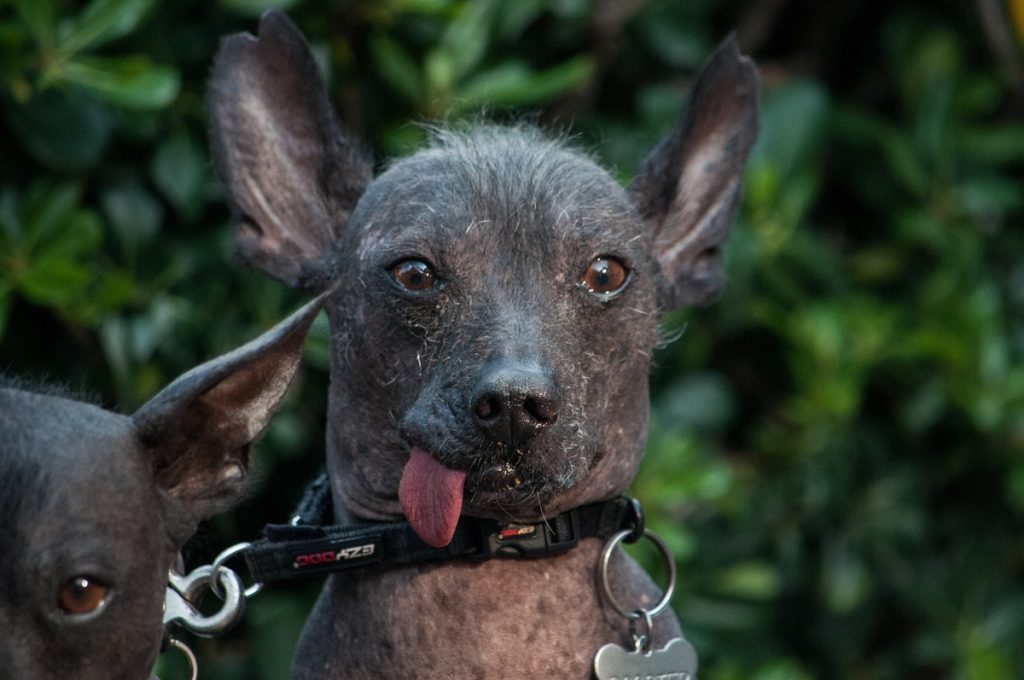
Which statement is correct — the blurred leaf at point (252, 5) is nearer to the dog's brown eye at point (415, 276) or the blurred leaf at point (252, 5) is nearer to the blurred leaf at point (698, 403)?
the dog's brown eye at point (415, 276)

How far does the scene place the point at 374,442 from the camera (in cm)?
188

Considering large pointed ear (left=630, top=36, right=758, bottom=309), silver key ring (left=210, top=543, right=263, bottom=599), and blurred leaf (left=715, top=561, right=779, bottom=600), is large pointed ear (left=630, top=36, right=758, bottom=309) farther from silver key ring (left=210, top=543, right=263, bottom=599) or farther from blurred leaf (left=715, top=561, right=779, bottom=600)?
blurred leaf (left=715, top=561, right=779, bottom=600)

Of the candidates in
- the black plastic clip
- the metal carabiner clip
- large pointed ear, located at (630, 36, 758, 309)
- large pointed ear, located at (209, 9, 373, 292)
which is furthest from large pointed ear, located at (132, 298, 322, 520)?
Result: large pointed ear, located at (630, 36, 758, 309)

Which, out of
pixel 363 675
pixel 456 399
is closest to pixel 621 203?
pixel 456 399

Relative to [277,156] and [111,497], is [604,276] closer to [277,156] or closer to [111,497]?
[277,156]

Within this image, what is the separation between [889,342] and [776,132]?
584 millimetres

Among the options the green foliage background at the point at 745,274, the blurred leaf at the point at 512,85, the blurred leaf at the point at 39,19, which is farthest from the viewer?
the blurred leaf at the point at 512,85

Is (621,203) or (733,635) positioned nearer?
(621,203)

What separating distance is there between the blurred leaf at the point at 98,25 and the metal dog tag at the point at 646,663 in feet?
4.84

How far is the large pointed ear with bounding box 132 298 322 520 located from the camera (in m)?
1.57

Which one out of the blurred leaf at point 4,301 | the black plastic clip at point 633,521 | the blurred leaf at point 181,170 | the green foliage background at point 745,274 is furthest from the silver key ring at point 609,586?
the blurred leaf at point 181,170

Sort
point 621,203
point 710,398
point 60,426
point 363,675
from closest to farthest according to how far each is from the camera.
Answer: point 60,426 < point 363,675 < point 621,203 < point 710,398

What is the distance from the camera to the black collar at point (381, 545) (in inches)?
72.3

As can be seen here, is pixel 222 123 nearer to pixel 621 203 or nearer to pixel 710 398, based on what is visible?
pixel 621 203
